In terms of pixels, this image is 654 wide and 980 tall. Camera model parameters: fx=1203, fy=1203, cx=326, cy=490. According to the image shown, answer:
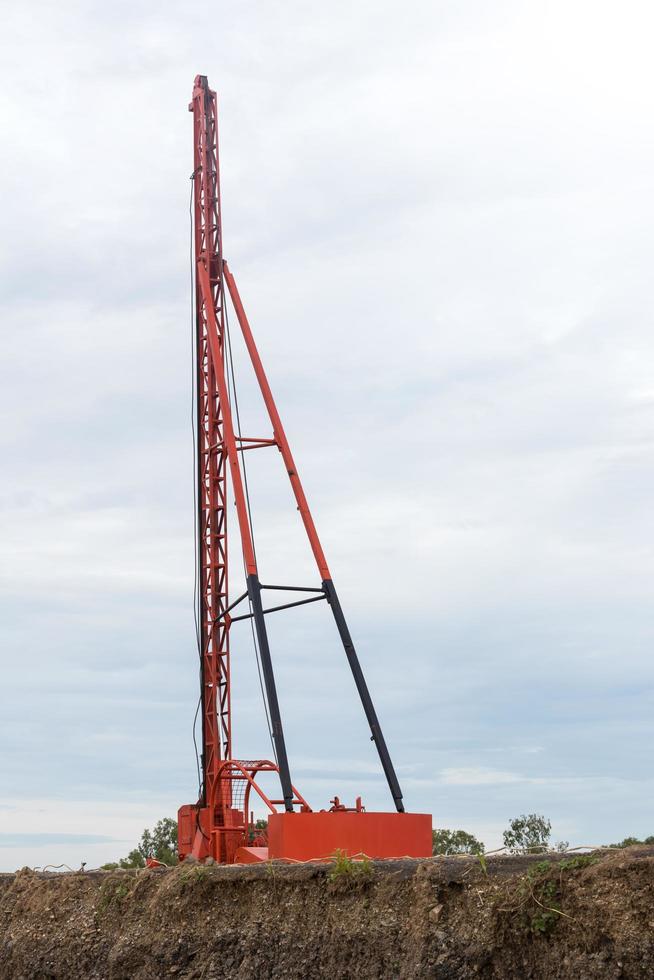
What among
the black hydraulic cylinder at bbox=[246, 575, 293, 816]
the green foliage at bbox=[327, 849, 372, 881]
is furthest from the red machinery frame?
the green foliage at bbox=[327, 849, 372, 881]

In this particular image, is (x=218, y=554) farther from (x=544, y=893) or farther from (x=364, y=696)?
(x=544, y=893)

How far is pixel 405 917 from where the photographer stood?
1266cm

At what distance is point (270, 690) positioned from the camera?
23.2 meters

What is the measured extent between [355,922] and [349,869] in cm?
59

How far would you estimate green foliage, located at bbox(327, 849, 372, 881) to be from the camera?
13420 mm

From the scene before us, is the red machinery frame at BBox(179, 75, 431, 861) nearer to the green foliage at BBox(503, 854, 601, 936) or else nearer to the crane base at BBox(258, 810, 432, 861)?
Result: the crane base at BBox(258, 810, 432, 861)

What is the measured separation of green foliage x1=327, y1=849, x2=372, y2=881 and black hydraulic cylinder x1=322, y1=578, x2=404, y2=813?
9.25m

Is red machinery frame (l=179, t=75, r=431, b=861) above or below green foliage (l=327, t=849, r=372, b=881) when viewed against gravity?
above

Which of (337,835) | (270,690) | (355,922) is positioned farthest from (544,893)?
(270,690)

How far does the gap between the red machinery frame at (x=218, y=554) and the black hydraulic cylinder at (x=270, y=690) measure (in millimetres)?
19

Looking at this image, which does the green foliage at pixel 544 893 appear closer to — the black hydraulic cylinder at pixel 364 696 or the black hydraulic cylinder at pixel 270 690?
the black hydraulic cylinder at pixel 270 690

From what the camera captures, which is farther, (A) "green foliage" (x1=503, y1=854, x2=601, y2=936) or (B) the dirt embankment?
(A) "green foliage" (x1=503, y1=854, x2=601, y2=936)

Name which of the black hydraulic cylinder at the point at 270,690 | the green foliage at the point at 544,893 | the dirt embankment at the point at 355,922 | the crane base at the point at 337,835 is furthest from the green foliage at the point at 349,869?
the black hydraulic cylinder at the point at 270,690

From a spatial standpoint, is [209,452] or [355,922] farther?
[209,452]
